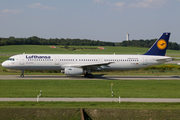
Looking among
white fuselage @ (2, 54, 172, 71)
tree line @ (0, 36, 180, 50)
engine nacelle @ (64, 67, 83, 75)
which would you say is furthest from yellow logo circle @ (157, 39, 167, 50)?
tree line @ (0, 36, 180, 50)

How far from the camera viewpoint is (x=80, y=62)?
3812 centimetres

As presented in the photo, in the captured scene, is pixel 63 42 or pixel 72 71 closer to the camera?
pixel 72 71

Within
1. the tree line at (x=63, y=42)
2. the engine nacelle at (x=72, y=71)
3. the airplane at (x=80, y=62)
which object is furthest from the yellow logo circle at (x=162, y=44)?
the tree line at (x=63, y=42)

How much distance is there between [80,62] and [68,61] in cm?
212

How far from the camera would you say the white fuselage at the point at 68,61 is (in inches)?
1438

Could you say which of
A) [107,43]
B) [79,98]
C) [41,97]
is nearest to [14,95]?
[41,97]

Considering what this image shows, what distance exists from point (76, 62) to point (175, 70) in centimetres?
2523

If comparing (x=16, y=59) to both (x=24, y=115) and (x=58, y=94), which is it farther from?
(x=24, y=115)

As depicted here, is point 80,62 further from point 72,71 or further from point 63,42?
point 63,42

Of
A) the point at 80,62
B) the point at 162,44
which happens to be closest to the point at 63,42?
the point at 80,62

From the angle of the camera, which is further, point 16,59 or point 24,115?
point 16,59

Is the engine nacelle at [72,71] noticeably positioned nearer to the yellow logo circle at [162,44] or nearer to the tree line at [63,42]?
the yellow logo circle at [162,44]

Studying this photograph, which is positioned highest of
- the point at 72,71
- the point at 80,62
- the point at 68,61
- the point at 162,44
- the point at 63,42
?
the point at 63,42

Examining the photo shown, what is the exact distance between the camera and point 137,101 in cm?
1867
